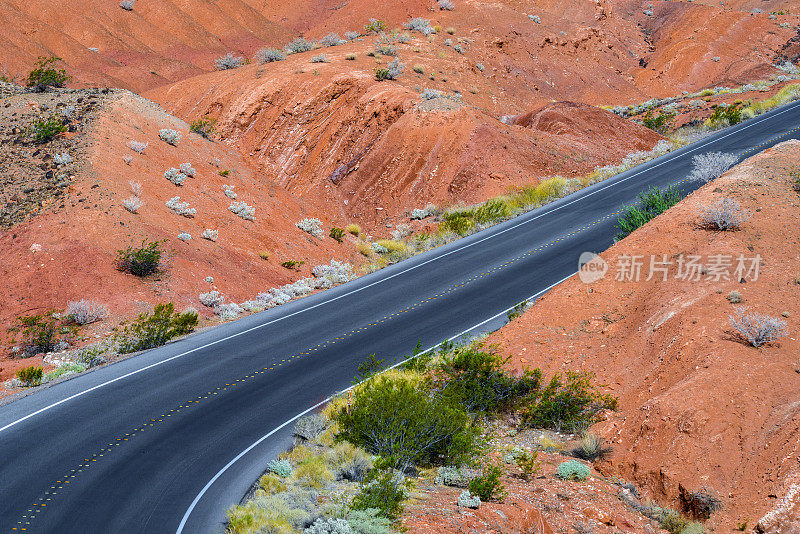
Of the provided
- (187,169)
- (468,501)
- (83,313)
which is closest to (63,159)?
(187,169)

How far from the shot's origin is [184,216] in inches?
877

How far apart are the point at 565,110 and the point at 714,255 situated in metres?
24.1

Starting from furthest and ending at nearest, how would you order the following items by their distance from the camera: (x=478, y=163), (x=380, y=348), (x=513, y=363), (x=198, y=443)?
(x=478, y=163) < (x=380, y=348) < (x=513, y=363) < (x=198, y=443)

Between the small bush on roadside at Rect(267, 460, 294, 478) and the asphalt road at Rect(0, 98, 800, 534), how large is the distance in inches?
11.4

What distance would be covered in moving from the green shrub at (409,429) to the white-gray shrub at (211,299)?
9.53 m

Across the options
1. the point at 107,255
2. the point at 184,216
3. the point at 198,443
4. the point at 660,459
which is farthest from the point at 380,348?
the point at 184,216

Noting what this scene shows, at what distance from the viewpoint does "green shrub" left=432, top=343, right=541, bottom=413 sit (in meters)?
10.9

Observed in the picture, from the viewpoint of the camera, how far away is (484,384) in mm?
11078

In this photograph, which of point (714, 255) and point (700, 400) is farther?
point (714, 255)

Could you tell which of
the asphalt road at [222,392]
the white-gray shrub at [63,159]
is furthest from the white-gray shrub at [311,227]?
the white-gray shrub at [63,159]

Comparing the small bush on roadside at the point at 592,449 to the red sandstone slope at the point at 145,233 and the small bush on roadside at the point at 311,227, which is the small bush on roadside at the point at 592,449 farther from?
the small bush on roadside at the point at 311,227

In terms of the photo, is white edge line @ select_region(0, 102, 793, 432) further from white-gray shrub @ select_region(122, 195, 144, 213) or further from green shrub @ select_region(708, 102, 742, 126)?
white-gray shrub @ select_region(122, 195, 144, 213)

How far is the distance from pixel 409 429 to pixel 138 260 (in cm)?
1197

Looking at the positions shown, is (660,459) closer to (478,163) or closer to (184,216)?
(184,216)
